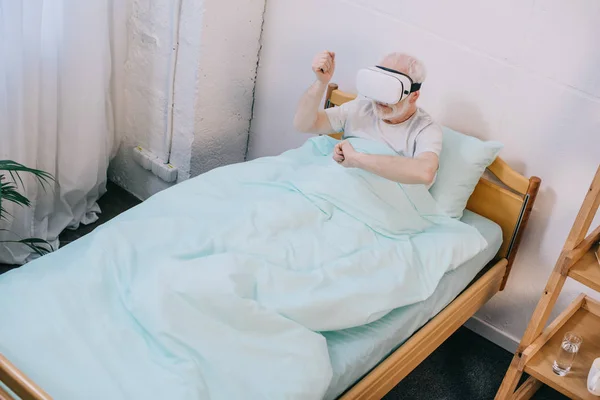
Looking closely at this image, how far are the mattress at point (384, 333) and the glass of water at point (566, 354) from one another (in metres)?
0.35

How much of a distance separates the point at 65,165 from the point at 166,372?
4.80 feet

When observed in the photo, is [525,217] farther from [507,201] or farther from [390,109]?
[390,109]

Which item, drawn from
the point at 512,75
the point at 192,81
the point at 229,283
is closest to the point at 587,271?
the point at 512,75

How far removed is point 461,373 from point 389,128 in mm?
888

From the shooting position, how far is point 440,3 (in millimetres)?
2492

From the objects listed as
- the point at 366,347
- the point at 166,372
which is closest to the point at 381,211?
the point at 366,347

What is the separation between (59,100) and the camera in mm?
2789

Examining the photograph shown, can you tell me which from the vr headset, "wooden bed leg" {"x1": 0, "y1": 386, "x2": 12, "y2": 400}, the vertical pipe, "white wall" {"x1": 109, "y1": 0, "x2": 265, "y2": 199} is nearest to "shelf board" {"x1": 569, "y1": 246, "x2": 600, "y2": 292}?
the vr headset

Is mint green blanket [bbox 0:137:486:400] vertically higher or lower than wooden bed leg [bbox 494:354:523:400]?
higher

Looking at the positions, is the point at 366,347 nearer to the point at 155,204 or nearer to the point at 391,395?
the point at 391,395

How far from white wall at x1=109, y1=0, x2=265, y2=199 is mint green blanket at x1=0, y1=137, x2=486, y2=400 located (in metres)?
0.57

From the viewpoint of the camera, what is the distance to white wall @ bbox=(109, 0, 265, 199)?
281 centimetres

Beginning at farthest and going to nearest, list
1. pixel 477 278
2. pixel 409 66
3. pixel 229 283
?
pixel 477 278
pixel 409 66
pixel 229 283

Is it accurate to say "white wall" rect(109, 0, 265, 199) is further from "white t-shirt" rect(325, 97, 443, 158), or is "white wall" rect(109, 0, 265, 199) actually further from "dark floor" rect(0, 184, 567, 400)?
"dark floor" rect(0, 184, 567, 400)
